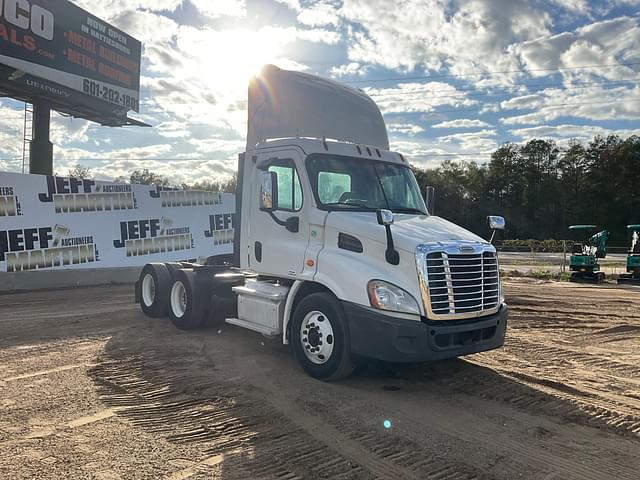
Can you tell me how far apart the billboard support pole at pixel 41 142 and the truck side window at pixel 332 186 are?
2101 centimetres

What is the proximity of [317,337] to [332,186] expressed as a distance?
195 centimetres

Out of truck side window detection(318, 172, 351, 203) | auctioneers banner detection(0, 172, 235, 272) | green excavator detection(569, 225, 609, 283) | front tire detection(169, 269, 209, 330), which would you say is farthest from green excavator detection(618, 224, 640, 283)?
front tire detection(169, 269, 209, 330)

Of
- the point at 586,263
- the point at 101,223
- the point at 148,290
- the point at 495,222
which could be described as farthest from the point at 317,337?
the point at 586,263

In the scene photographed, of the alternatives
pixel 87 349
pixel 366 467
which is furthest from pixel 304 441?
pixel 87 349

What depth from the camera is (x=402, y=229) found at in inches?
231

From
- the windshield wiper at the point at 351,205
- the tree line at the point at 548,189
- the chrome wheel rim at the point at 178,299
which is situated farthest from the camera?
the tree line at the point at 548,189

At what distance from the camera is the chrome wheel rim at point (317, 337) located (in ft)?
19.5

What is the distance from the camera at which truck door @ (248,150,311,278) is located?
6.54 metres

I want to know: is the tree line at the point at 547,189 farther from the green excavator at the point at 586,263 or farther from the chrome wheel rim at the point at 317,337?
the chrome wheel rim at the point at 317,337

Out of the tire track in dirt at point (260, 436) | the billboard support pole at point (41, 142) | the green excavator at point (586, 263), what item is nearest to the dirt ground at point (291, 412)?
the tire track in dirt at point (260, 436)

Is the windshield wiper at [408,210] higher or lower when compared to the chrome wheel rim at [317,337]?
higher

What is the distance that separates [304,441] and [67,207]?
1338 centimetres

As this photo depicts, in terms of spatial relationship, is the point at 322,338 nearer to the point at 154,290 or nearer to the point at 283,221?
the point at 283,221

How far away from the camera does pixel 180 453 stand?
4164mm
